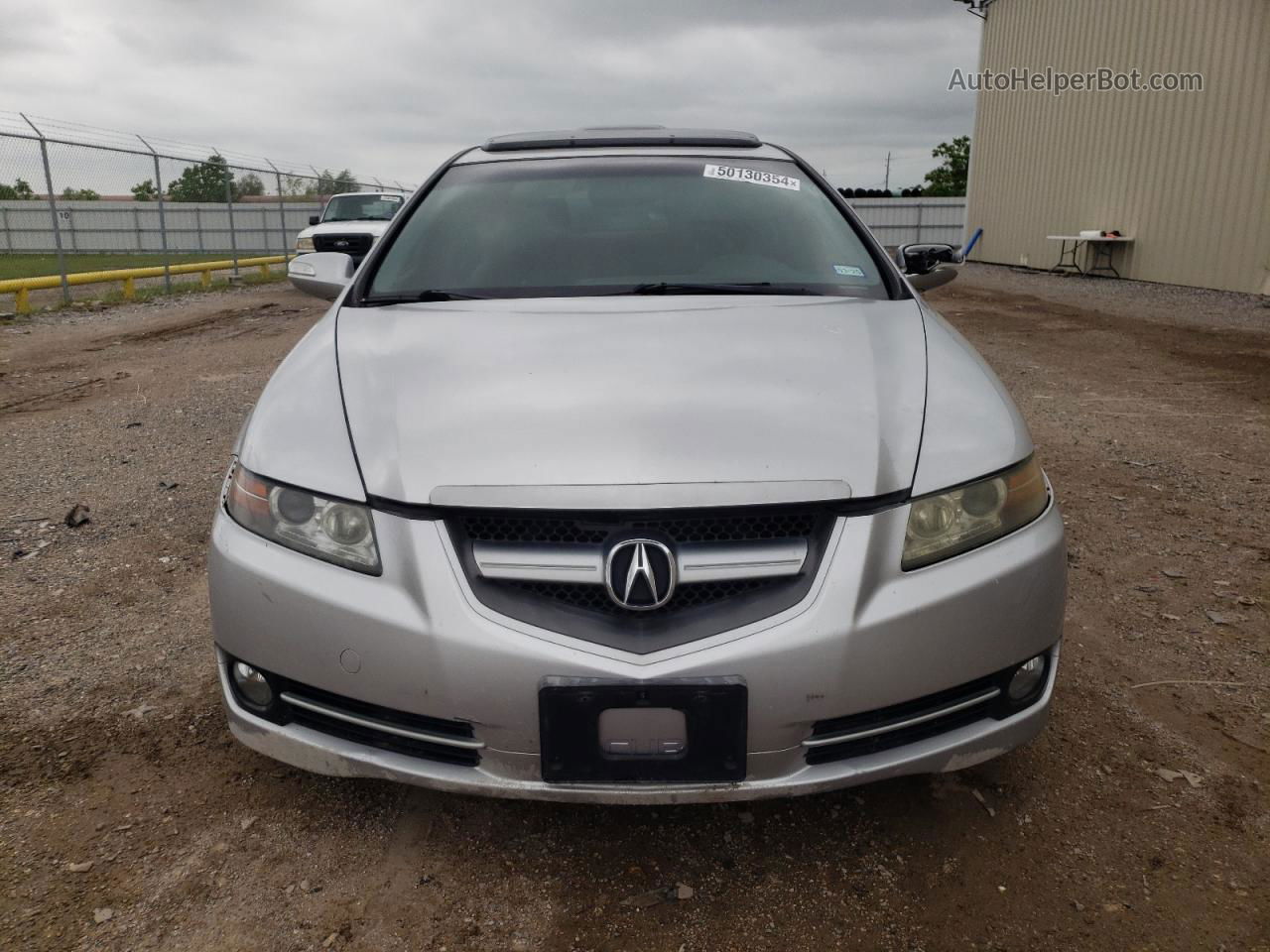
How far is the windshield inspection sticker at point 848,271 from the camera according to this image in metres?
2.57

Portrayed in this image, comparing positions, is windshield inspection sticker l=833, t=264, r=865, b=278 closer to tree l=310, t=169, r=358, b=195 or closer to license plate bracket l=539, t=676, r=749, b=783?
license plate bracket l=539, t=676, r=749, b=783

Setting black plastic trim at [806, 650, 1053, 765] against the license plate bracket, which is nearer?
the license plate bracket

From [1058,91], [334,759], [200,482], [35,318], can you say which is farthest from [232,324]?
[1058,91]

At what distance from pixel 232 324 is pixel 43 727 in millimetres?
9028

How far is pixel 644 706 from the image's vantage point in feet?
5.02

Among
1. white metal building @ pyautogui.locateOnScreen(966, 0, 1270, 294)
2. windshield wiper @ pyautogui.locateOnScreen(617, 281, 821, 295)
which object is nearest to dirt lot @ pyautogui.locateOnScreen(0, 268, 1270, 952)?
windshield wiper @ pyautogui.locateOnScreen(617, 281, 821, 295)

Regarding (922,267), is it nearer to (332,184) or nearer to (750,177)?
(750,177)

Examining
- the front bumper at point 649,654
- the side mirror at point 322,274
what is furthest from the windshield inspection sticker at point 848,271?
the side mirror at point 322,274

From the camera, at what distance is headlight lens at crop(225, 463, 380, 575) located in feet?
5.50

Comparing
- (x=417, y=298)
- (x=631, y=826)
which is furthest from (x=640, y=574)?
(x=417, y=298)

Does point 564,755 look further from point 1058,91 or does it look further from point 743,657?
point 1058,91

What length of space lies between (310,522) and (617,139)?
1902 millimetres

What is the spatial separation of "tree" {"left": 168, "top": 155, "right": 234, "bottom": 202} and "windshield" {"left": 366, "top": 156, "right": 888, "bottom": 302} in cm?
1384

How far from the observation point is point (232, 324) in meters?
10.5
